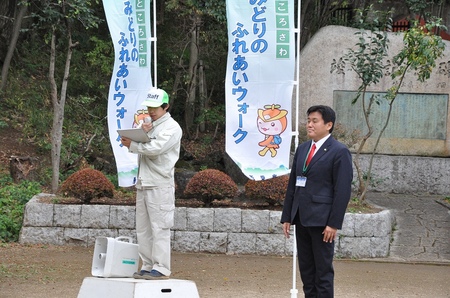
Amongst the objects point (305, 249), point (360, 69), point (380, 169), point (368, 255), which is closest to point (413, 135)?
point (380, 169)

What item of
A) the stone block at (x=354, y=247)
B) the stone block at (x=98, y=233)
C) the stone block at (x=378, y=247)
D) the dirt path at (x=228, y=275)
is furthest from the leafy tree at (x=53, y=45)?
the stone block at (x=378, y=247)

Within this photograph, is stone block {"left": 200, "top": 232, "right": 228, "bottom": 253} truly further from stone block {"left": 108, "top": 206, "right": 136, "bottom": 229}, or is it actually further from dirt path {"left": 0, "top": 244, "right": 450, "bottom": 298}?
stone block {"left": 108, "top": 206, "right": 136, "bottom": 229}

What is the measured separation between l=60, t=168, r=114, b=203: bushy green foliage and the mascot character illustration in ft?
8.16

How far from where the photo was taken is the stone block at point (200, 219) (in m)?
10.6

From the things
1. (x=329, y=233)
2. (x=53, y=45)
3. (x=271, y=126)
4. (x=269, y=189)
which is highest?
(x=53, y=45)

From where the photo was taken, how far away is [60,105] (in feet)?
39.5

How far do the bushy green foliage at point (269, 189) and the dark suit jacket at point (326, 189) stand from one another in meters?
3.96

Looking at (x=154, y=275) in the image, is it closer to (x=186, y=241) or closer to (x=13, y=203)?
(x=186, y=241)

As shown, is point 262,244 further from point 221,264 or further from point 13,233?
point 13,233

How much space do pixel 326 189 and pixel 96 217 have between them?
4.97 meters

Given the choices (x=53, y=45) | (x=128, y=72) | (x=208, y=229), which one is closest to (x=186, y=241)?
(x=208, y=229)

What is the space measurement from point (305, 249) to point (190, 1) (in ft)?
26.2

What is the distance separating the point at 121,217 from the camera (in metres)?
10.7

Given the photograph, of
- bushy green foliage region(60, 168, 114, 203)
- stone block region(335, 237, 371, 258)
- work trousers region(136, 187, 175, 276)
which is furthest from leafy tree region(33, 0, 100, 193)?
work trousers region(136, 187, 175, 276)
